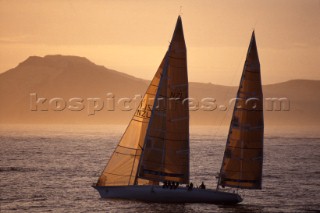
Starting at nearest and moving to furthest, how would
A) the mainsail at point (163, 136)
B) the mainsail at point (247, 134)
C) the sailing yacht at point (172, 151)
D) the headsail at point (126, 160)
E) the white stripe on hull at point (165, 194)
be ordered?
1. the mainsail at point (247, 134)
2. the mainsail at point (163, 136)
3. the sailing yacht at point (172, 151)
4. the white stripe on hull at point (165, 194)
5. the headsail at point (126, 160)

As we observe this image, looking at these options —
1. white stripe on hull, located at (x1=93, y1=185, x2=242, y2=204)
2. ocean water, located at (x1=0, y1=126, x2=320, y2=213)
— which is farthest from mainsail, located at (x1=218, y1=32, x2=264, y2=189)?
ocean water, located at (x1=0, y1=126, x2=320, y2=213)

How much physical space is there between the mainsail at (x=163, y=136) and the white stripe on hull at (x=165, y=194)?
845 mm

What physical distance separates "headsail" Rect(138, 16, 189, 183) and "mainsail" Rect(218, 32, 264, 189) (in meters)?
3.73

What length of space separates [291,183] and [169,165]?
32.7m

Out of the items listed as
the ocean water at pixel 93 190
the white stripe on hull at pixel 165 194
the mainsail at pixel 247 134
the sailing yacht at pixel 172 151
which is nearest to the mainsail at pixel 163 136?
the sailing yacht at pixel 172 151

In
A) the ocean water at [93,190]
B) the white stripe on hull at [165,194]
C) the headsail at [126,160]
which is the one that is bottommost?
the ocean water at [93,190]

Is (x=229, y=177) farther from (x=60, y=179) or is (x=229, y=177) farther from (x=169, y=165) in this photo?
(x=60, y=179)

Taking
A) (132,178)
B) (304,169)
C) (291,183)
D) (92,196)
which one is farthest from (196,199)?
(304,169)

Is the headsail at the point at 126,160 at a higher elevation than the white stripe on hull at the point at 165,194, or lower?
higher

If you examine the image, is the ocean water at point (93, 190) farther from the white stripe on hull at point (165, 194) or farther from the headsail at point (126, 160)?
the headsail at point (126, 160)

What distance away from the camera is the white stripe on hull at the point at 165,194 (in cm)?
5750

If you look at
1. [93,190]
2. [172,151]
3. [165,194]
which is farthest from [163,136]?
[93,190]

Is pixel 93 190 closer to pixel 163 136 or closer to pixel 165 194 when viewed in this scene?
pixel 165 194

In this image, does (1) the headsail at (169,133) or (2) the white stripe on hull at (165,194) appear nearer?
(1) the headsail at (169,133)
